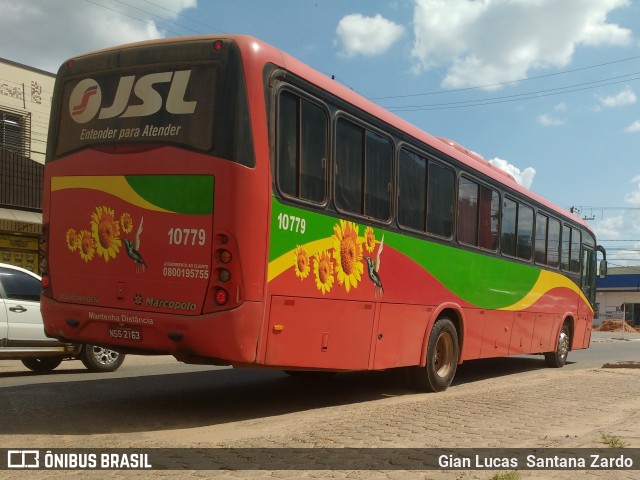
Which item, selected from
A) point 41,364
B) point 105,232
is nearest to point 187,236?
point 105,232

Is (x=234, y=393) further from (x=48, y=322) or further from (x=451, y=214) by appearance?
(x=451, y=214)

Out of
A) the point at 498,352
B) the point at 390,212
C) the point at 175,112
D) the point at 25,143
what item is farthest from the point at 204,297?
the point at 25,143

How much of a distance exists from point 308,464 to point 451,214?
19.9 feet

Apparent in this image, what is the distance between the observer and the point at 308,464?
214 inches

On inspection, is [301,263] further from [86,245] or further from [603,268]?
[603,268]

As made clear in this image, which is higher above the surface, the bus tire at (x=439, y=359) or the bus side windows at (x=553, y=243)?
the bus side windows at (x=553, y=243)

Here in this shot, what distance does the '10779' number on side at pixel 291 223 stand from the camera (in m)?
7.05

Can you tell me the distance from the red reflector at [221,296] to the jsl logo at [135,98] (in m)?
1.76

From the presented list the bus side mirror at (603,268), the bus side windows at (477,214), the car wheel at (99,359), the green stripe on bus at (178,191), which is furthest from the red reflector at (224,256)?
the bus side mirror at (603,268)

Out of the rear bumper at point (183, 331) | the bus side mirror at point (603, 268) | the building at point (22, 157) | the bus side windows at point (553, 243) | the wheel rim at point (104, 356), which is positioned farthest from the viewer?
the building at point (22, 157)

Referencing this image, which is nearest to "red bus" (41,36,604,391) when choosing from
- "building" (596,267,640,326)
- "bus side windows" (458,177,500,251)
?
"bus side windows" (458,177,500,251)

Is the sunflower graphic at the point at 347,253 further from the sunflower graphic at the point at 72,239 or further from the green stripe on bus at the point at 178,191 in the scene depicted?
the sunflower graphic at the point at 72,239

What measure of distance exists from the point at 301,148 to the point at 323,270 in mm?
1283

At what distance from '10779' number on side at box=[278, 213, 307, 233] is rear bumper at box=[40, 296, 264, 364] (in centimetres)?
82
